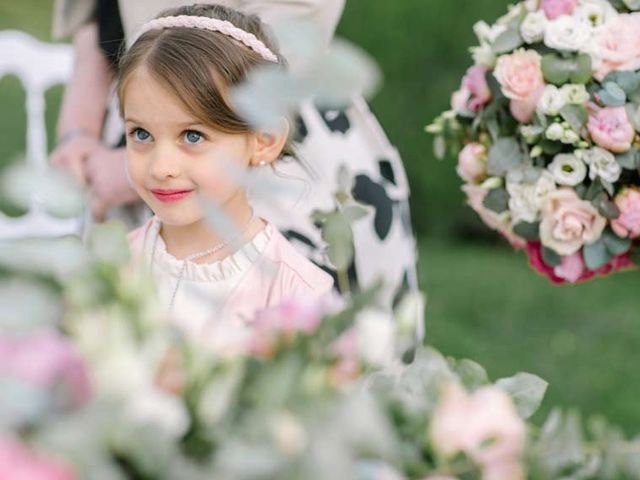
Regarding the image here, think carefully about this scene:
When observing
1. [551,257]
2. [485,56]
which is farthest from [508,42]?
[551,257]

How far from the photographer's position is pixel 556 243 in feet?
7.59

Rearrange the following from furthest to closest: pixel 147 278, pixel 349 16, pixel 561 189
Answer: pixel 349 16 < pixel 561 189 < pixel 147 278

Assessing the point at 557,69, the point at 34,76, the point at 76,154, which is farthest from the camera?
the point at 34,76

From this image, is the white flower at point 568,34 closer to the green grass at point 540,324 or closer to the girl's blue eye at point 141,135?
the girl's blue eye at point 141,135

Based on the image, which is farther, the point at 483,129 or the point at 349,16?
the point at 349,16

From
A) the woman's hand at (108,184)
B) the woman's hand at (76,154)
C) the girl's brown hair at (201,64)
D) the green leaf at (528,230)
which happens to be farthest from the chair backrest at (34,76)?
the green leaf at (528,230)

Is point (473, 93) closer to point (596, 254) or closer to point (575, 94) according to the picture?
point (575, 94)

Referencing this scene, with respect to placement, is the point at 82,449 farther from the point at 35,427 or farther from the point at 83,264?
the point at 83,264

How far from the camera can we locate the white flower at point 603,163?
7.30 ft

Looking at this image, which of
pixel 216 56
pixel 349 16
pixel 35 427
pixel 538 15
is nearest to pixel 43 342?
pixel 35 427

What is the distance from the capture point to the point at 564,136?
2.24 m

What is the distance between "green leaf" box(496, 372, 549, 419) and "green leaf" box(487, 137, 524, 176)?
1199 millimetres

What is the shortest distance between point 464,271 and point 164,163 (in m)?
4.98

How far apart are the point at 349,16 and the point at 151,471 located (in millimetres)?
6510
